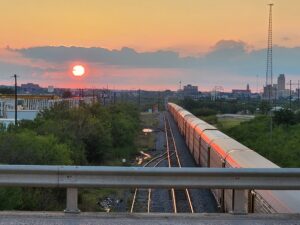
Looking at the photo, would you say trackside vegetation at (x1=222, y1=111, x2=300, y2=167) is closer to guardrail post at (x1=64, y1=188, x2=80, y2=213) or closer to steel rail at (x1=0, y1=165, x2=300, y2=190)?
steel rail at (x1=0, y1=165, x2=300, y2=190)

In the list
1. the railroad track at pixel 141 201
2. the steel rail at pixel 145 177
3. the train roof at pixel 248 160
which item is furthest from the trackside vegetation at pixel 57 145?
the steel rail at pixel 145 177

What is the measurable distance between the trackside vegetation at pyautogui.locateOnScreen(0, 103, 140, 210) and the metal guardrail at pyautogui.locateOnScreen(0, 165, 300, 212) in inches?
310

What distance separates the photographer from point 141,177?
6379 millimetres

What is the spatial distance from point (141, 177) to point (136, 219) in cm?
56

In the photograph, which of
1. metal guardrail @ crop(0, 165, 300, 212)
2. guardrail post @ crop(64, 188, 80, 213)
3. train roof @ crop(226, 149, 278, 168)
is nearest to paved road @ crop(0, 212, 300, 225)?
guardrail post @ crop(64, 188, 80, 213)

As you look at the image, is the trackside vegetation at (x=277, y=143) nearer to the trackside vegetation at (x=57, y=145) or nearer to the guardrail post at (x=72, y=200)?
the trackside vegetation at (x=57, y=145)

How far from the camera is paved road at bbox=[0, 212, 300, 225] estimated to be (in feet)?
20.4

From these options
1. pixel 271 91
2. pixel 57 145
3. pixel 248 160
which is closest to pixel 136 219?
pixel 248 160

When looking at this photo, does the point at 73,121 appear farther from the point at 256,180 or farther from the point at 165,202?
the point at 256,180

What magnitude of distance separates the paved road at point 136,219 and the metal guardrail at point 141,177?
32 centimetres

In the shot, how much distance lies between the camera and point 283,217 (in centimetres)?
648

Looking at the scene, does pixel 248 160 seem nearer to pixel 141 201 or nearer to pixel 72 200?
pixel 72 200

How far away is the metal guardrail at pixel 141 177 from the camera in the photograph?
6.30 meters

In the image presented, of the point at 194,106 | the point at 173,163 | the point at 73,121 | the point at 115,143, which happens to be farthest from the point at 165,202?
the point at 194,106
